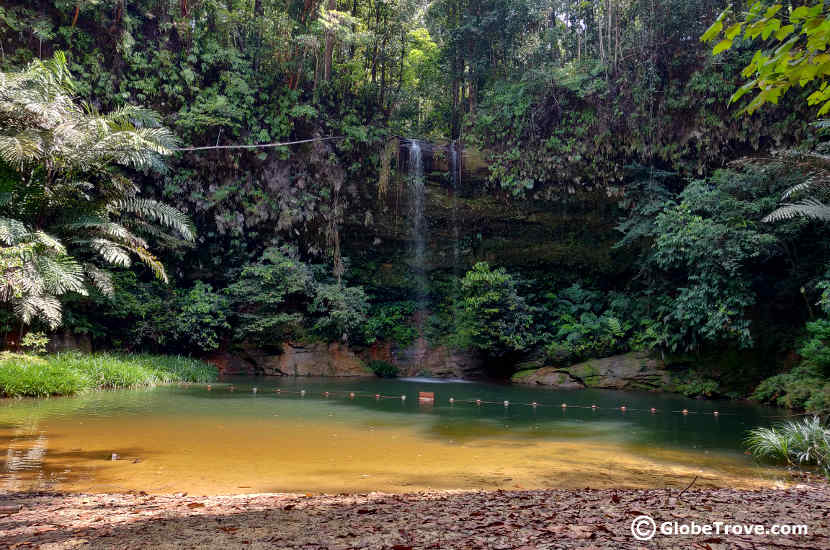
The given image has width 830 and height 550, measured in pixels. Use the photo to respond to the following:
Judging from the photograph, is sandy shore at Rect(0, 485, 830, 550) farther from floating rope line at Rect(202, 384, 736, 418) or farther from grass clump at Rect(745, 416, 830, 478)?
floating rope line at Rect(202, 384, 736, 418)

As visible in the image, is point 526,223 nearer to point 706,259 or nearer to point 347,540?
point 706,259

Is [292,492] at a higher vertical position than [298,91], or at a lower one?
lower

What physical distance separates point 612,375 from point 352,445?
10.00 m

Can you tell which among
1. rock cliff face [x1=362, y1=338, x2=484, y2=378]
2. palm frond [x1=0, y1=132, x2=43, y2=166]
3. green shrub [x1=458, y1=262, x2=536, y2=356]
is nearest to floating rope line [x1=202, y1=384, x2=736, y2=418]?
green shrub [x1=458, y1=262, x2=536, y2=356]

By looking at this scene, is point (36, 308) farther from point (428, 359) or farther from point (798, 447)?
point (798, 447)

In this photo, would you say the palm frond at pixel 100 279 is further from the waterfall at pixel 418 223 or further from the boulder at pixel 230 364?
the waterfall at pixel 418 223

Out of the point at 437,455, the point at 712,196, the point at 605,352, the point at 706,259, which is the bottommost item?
the point at 437,455

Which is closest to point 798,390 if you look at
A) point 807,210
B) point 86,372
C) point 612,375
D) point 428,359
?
point 807,210

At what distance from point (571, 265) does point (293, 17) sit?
1337cm

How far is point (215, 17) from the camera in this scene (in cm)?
1705

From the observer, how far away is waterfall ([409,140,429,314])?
17.7 metres

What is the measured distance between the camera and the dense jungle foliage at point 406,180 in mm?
11719

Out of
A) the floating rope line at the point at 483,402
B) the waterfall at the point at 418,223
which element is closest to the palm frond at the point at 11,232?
the floating rope line at the point at 483,402

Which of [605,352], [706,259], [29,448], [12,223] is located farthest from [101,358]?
[706,259]
